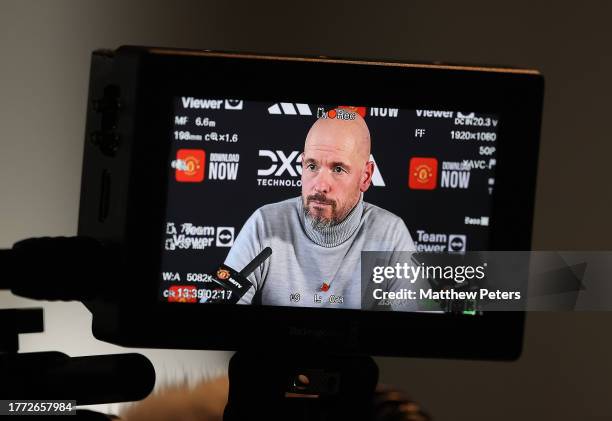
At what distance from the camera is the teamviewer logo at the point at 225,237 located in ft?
3.29

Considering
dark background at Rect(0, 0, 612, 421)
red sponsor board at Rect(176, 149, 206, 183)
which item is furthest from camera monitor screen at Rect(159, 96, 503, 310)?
dark background at Rect(0, 0, 612, 421)

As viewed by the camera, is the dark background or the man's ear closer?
the man's ear

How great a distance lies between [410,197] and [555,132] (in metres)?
0.72

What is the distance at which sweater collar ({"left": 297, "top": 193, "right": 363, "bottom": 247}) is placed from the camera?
102 cm

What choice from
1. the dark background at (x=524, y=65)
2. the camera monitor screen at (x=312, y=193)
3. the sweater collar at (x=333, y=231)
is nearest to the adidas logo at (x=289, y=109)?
the camera monitor screen at (x=312, y=193)

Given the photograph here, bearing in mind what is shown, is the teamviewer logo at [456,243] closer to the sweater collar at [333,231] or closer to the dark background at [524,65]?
the sweater collar at [333,231]

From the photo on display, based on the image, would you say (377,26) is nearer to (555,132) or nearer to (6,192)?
(555,132)

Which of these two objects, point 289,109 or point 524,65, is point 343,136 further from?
point 524,65

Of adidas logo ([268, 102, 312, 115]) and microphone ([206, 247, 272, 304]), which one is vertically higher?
adidas logo ([268, 102, 312, 115])

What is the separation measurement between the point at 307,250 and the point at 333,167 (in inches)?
3.9

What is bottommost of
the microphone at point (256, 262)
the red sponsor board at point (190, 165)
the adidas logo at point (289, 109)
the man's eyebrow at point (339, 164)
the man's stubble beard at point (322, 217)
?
the microphone at point (256, 262)

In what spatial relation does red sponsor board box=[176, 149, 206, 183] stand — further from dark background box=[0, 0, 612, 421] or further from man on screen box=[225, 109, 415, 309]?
dark background box=[0, 0, 612, 421]

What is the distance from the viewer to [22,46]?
1447 mm

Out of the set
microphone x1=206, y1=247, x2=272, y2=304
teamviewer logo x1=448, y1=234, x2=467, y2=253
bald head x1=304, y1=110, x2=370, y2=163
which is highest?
bald head x1=304, y1=110, x2=370, y2=163
